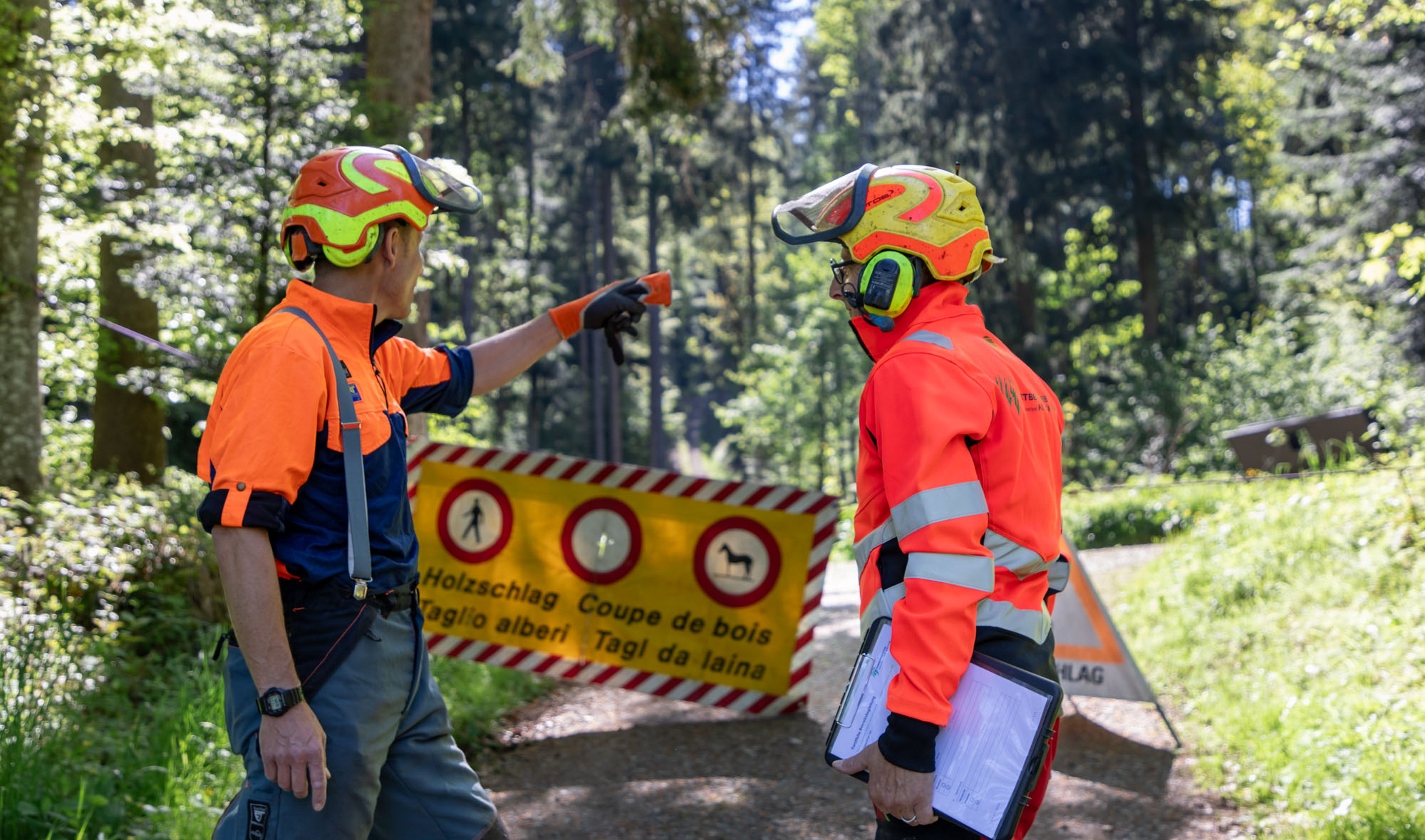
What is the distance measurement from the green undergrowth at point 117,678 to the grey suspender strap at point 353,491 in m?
1.98

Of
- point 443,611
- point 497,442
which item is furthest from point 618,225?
point 443,611

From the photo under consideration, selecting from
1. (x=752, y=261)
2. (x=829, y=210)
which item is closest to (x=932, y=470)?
(x=829, y=210)

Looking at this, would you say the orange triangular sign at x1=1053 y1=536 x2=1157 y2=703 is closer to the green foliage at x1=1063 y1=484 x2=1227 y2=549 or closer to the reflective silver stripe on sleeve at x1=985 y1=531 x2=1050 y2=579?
the reflective silver stripe on sleeve at x1=985 y1=531 x2=1050 y2=579

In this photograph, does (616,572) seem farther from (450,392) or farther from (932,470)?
(932,470)

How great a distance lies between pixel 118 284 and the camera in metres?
10.4

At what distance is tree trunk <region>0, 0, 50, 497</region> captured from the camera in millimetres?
7352

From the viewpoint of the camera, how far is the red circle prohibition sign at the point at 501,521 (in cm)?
654

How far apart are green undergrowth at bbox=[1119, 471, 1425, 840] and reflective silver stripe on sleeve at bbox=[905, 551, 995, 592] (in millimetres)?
2762

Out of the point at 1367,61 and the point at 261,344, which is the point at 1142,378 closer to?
the point at 1367,61

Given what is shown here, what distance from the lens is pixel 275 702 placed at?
2.25 m

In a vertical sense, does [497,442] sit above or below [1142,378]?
below

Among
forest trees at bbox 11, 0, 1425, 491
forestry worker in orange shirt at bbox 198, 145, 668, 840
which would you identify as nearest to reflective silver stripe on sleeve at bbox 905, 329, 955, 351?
forestry worker in orange shirt at bbox 198, 145, 668, 840

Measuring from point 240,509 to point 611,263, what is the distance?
116 feet

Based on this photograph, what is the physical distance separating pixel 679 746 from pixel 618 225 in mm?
34753
